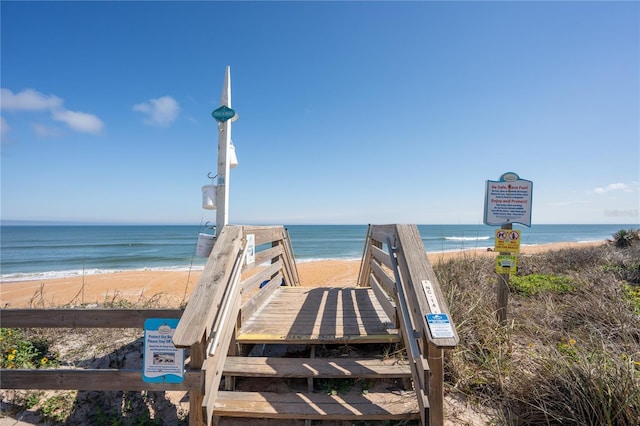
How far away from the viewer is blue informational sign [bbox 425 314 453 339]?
6.43 ft

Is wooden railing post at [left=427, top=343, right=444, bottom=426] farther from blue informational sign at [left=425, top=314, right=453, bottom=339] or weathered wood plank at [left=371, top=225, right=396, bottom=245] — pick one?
weathered wood plank at [left=371, top=225, right=396, bottom=245]

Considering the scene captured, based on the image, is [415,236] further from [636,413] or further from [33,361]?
[33,361]

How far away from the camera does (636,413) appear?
75.3 inches

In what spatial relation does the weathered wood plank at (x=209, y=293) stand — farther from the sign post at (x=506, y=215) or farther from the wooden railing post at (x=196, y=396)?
the sign post at (x=506, y=215)

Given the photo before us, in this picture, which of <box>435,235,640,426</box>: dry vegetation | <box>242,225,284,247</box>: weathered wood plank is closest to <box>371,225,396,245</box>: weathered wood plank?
<box>435,235,640,426</box>: dry vegetation

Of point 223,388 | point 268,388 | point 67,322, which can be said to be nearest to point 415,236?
point 268,388

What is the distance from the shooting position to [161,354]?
215 centimetres

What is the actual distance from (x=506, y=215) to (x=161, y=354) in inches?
154

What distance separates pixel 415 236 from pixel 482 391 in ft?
4.92

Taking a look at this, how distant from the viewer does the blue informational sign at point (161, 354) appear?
2.12 meters

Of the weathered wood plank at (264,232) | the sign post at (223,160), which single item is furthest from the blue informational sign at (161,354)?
the sign post at (223,160)

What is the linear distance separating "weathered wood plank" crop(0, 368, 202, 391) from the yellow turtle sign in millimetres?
3895

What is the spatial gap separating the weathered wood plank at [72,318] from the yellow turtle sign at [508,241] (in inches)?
156

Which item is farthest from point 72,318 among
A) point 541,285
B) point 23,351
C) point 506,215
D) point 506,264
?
point 541,285
